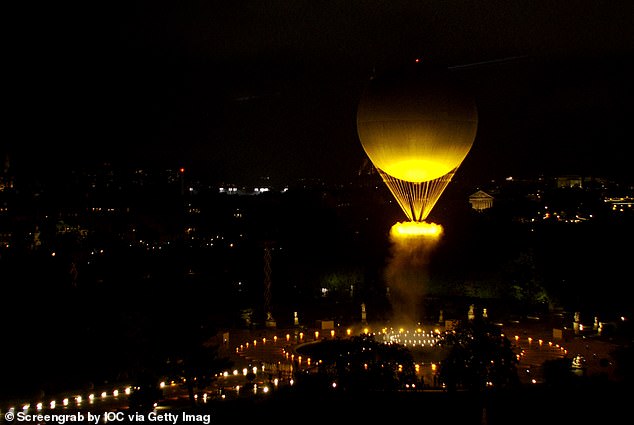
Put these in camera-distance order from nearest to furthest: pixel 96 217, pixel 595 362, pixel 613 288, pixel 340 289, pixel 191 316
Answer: pixel 191 316 → pixel 595 362 → pixel 613 288 → pixel 340 289 → pixel 96 217

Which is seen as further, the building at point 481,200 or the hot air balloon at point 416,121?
the building at point 481,200

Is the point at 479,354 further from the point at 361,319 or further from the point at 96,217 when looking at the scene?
the point at 96,217

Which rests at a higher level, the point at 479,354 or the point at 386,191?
the point at 386,191

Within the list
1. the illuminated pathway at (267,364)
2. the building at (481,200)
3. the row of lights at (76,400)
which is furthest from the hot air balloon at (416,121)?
the building at (481,200)

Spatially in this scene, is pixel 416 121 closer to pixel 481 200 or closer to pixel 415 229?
pixel 415 229

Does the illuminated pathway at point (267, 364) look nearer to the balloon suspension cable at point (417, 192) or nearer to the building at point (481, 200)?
the balloon suspension cable at point (417, 192)

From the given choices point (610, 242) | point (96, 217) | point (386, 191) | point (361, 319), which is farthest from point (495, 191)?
point (361, 319)

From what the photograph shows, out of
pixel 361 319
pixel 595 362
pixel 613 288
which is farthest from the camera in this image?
pixel 613 288
